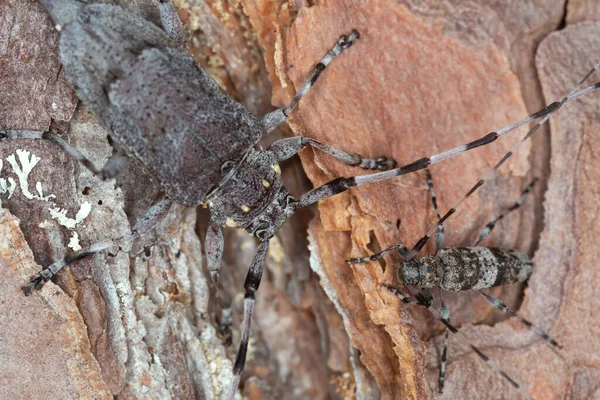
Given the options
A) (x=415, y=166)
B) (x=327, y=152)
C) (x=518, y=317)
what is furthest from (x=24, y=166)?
(x=518, y=317)

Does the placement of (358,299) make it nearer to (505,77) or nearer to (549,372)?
(549,372)

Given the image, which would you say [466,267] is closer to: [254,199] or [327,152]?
[327,152]

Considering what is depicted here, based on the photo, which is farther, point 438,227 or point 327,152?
point 438,227

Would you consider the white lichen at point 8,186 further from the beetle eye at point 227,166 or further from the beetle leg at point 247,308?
the beetle leg at point 247,308

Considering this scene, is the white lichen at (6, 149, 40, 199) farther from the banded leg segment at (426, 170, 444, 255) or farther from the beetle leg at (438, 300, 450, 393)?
the beetle leg at (438, 300, 450, 393)

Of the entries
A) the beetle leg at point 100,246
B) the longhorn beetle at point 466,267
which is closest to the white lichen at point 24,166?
the beetle leg at point 100,246

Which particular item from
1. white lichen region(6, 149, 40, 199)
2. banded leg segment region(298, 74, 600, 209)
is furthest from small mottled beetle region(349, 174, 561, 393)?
white lichen region(6, 149, 40, 199)

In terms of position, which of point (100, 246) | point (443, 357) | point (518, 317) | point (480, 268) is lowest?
point (443, 357)

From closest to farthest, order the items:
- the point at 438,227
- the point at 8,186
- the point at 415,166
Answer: the point at 8,186, the point at 415,166, the point at 438,227
